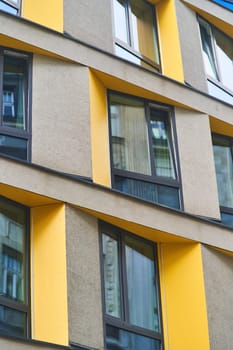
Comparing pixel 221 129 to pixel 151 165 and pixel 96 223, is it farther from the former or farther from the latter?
pixel 96 223

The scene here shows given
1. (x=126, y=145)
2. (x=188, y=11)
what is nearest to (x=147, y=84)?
(x=126, y=145)

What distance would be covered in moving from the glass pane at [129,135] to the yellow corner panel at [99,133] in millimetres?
249

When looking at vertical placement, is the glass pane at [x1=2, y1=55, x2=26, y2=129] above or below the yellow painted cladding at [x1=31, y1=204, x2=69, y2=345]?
above

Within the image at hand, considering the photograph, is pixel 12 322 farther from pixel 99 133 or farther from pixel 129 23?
pixel 129 23

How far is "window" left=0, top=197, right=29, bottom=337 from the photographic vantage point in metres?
12.3

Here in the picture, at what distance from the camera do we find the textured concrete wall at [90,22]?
A: 1545 centimetres

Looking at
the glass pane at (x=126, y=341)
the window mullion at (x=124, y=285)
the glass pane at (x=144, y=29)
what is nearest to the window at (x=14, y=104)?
the window mullion at (x=124, y=285)

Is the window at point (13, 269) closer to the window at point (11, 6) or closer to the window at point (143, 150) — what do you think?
the window at point (143, 150)

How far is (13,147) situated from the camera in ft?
44.8

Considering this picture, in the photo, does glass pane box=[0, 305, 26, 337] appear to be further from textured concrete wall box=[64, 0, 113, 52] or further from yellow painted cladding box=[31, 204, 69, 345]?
textured concrete wall box=[64, 0, 113, 52]

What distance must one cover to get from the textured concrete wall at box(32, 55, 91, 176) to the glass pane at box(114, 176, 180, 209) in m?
0.99

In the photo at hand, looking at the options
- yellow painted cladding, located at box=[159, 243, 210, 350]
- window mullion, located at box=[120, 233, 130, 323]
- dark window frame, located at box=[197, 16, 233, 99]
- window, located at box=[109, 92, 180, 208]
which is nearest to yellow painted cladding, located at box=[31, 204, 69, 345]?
window mullion, located at box=[120, 233, 130, 323]

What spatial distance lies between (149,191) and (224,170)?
230 cm

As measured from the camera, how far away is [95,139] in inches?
570
